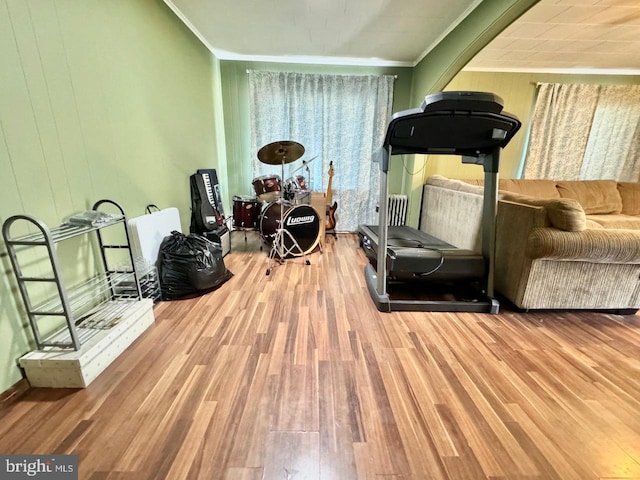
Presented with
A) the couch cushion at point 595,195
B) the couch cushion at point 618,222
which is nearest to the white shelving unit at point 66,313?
the couch cushion at point 618,222

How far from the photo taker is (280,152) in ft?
9.63

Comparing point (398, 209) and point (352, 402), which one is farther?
point (398, 209)

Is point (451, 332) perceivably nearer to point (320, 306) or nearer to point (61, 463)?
point (320, 306)

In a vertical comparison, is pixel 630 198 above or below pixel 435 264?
above

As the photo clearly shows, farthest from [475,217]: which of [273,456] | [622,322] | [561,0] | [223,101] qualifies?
[223,101]

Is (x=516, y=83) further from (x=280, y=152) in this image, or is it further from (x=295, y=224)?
(x=295, y=224)

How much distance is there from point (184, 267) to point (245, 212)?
1.54m

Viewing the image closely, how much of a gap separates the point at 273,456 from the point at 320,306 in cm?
121

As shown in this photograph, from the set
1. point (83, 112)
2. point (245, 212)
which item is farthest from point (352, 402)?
point (245, 212)

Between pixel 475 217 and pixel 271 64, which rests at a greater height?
pixel 271 64

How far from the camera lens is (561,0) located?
88.3 inches

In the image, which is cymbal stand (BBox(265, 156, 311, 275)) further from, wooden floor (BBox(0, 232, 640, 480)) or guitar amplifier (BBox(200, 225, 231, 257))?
wooden floor (BBox(0, 232, 640, 480))

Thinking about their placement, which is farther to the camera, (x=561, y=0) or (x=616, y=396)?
(x=561, y=0)

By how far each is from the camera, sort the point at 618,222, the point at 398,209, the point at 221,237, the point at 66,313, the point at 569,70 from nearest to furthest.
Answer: the point at 66,313 < the point at 221,237 < the point at 618,222 < the point at 569,70 < the point at 398,209
